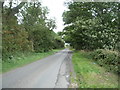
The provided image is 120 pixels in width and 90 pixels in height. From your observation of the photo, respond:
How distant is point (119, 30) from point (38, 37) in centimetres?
1589

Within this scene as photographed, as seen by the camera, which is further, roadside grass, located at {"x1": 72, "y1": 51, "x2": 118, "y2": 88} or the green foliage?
the green foliage

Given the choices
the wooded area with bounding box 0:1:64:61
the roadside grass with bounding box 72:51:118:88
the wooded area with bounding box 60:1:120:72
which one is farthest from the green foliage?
the wooded area with bounding box 0:1:64:61

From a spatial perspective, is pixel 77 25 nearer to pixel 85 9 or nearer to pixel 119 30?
pixel 85 9

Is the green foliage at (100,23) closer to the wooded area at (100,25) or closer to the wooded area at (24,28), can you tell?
the wooded area at (100,25)

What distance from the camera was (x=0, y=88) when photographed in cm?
503

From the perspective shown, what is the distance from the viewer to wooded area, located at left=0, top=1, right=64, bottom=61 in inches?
402

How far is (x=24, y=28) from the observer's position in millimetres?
16000

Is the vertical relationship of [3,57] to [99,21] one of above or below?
below

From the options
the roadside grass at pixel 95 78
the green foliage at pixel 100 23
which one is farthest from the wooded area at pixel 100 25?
the roadside grass at pixel 95 78

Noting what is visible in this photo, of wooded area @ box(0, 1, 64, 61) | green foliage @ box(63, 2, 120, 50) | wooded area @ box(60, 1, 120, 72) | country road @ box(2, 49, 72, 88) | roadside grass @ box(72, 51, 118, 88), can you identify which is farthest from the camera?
green foliage @ box(63, 2, 120, 50)

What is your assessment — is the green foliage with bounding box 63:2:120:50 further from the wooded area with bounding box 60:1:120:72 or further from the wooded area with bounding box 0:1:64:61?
the wooded area with bounding box 0:1:64:61

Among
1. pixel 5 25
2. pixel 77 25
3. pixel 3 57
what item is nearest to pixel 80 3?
pixel 77 25

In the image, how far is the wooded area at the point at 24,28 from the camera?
10.2 metres

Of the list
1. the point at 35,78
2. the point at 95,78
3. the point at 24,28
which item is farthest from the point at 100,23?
the point at 35,78
